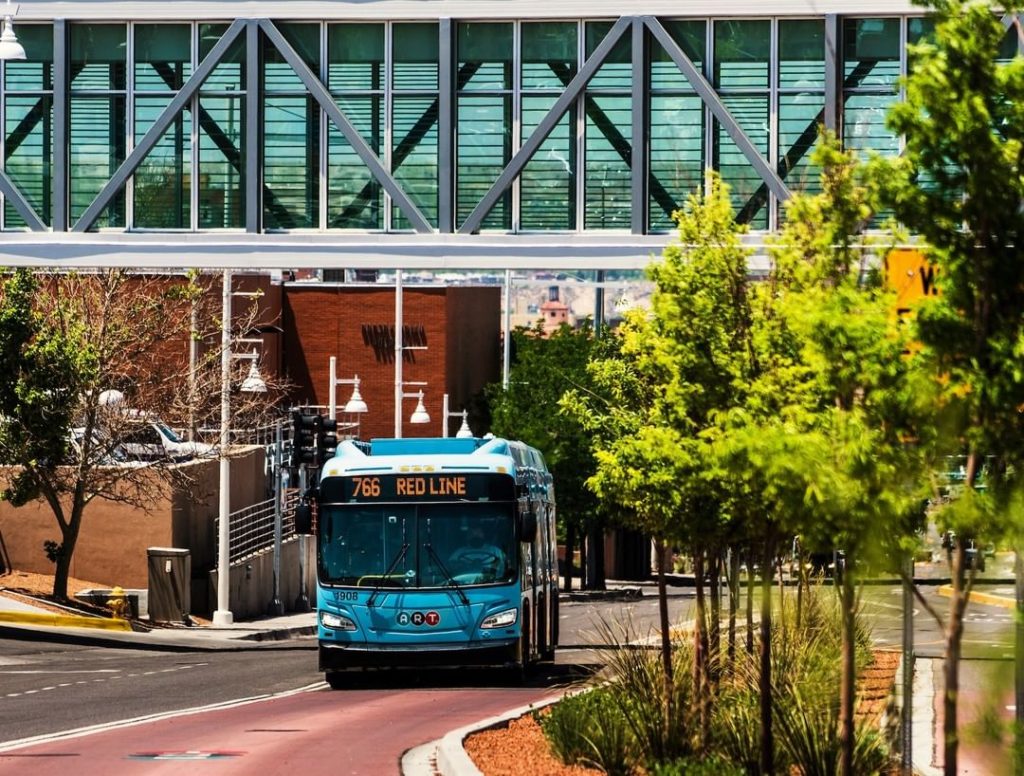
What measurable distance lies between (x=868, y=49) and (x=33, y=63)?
25.4 ft

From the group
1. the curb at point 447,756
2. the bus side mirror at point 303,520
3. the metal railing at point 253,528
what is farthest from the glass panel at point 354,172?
the metal railing at point 253,528

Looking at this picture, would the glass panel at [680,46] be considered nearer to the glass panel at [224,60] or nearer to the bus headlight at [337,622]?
the glass panel at [224,60]

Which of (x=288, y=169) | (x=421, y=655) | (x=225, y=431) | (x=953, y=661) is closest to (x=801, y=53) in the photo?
(x=288, y=169)

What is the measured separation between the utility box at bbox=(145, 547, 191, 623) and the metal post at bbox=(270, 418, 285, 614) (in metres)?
3.58

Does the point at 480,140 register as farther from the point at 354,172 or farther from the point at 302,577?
the point at 302,577

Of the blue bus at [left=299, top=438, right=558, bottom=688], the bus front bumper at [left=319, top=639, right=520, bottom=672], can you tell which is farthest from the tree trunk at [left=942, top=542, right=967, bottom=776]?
the bus front bumper at [left=319, top=639, right=520, bottom=672]

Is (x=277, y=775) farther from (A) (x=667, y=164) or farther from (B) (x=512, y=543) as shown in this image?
(B) (x=512, y=543)

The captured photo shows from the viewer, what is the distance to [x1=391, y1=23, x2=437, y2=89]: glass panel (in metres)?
18.0

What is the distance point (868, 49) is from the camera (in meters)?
17.6

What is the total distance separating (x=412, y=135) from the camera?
1838cm

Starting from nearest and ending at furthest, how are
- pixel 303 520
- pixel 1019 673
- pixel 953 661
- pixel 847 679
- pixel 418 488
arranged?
pixel 1019 673 < pixel 953 661 < pixel 847 679 < pixel 303 520 < pixel 418 488

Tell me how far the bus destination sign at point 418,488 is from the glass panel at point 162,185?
7.70 metres

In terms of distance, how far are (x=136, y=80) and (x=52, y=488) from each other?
78.2 ft

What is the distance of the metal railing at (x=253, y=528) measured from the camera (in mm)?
50250
